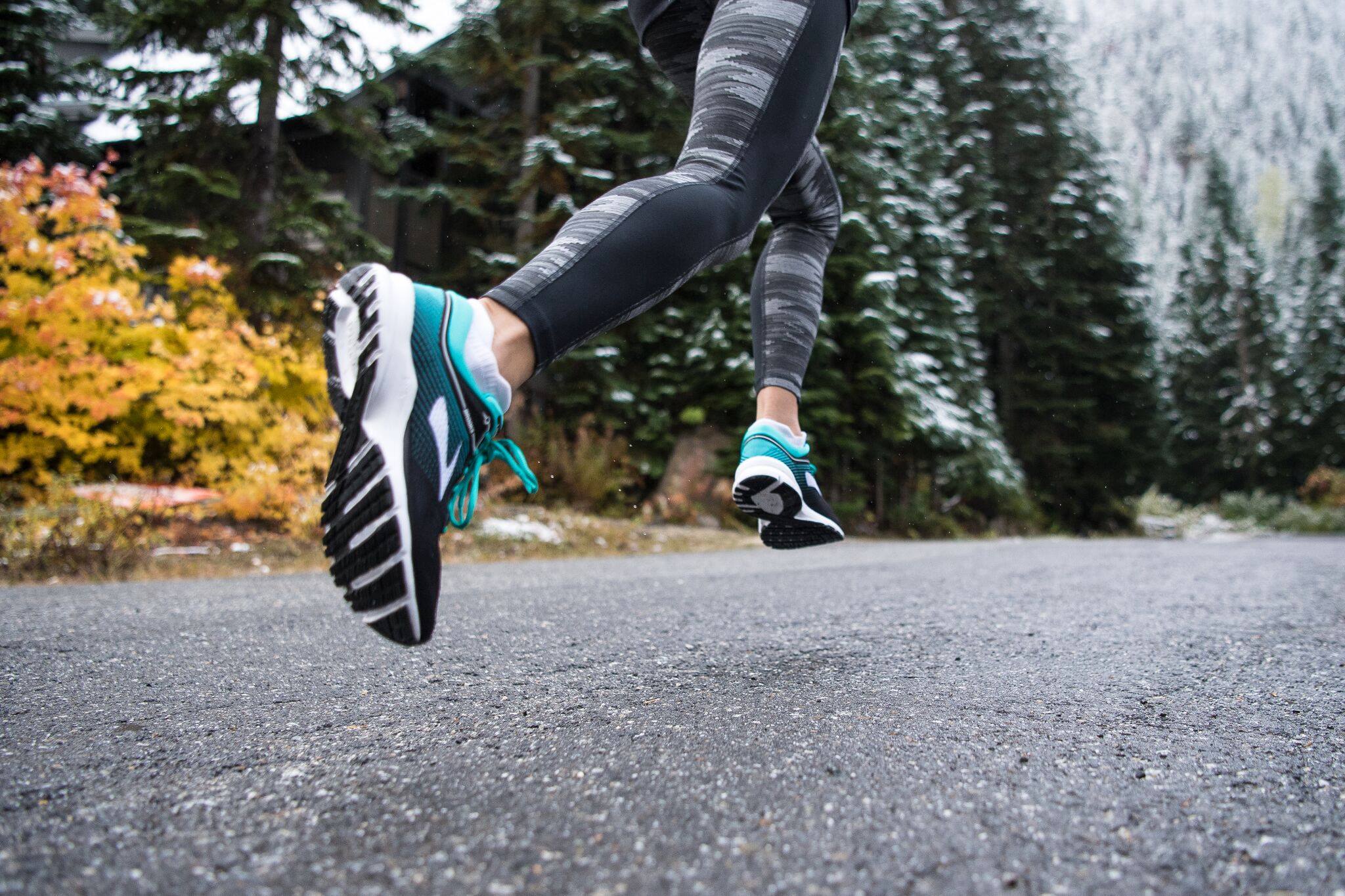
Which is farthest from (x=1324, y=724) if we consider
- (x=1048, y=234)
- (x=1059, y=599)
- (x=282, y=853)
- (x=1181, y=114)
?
(x=1181, y=114)

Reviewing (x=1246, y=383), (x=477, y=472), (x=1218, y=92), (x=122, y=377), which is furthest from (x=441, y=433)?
(x=1218, y=92)

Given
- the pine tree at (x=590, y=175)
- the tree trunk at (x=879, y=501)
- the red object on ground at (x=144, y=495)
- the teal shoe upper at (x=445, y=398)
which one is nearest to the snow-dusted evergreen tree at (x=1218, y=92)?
the tree trunk at (x=879, y=501)

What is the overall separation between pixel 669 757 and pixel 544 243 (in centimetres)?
703

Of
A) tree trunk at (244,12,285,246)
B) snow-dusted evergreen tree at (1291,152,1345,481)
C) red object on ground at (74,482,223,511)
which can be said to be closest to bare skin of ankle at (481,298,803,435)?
red object on ground at (74,482,223,511)

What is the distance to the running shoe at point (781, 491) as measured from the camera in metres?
1.29

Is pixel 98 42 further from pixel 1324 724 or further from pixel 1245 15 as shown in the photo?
pixel 1245 15

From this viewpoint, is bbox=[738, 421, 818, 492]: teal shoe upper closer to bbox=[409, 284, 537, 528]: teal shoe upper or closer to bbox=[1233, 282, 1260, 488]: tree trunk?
bbox=[409, 284, 537, 528]: teal shoe upper

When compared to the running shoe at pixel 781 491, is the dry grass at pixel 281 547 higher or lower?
lower

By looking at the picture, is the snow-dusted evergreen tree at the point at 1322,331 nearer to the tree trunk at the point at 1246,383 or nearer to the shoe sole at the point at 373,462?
the tree trunk at the point at 1246,383

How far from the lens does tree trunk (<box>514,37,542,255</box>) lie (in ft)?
23.8

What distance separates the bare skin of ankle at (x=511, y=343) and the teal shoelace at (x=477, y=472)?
8cm

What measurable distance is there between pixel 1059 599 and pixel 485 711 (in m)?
1.79

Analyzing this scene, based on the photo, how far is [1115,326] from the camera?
13391 millimetres

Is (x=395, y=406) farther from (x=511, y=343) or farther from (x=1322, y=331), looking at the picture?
(x=1322, y=331)
